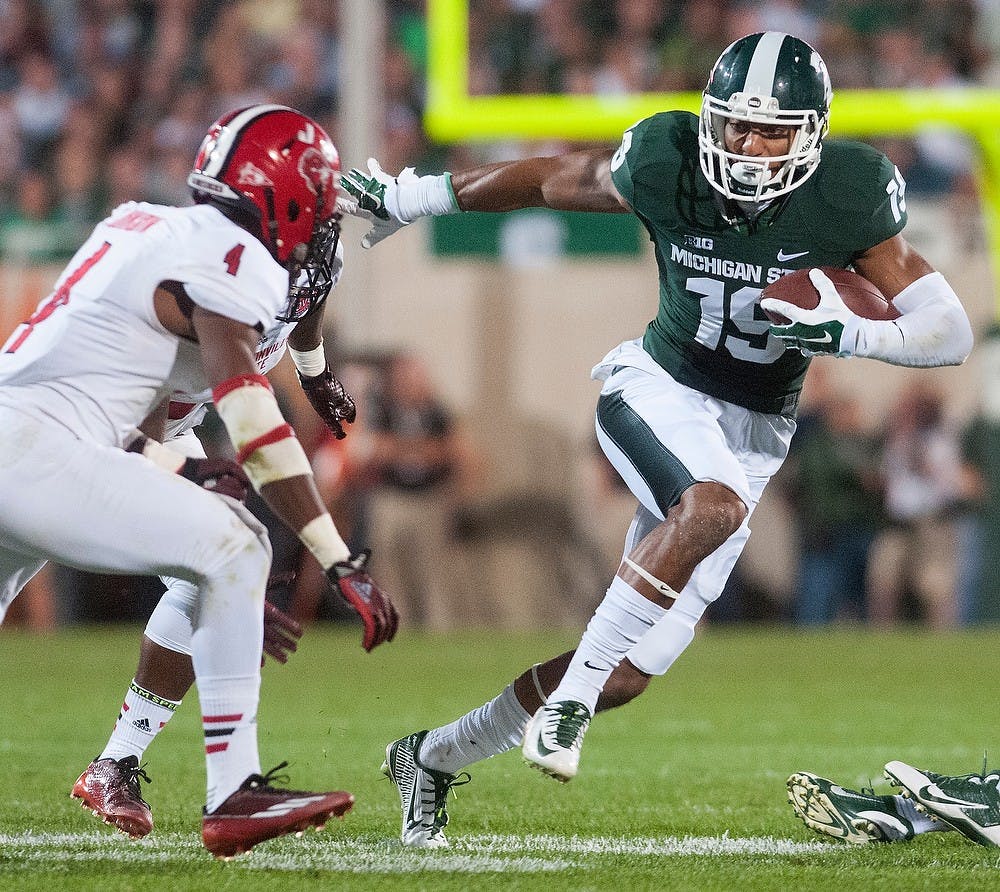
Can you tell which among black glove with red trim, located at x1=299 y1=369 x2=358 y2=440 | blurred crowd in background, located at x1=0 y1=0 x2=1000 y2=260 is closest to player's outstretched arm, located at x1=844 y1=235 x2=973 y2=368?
black glove with red trim, located at x1=299 y1=369 x2=358 y2=440

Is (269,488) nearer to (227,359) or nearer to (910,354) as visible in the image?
(227,359)

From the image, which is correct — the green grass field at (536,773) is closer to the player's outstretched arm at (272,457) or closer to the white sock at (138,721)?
the white sock at (138,721)

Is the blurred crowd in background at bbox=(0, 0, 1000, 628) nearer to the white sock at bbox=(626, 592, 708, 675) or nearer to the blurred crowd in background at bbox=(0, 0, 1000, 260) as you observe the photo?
the blurred crowd in background at bbox=(0, 0, 1000, 260)

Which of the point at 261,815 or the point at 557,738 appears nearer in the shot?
the point at 261,815

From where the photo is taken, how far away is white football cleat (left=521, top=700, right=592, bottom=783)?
3551 mm

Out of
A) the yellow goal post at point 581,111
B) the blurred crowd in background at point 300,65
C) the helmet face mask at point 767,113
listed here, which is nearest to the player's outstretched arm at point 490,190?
the helmet face mask at point 767,113

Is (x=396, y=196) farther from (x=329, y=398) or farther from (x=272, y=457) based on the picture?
(x=272, y=457)

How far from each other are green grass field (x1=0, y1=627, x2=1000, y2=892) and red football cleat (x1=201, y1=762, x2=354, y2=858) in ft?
0.26

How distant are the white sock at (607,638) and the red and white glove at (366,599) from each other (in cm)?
53

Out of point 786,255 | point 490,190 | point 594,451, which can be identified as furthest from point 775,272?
point 594,451

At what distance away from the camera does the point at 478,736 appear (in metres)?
4.00

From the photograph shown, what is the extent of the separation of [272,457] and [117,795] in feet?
3.71

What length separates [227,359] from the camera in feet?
11.0

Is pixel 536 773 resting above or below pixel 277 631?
below
